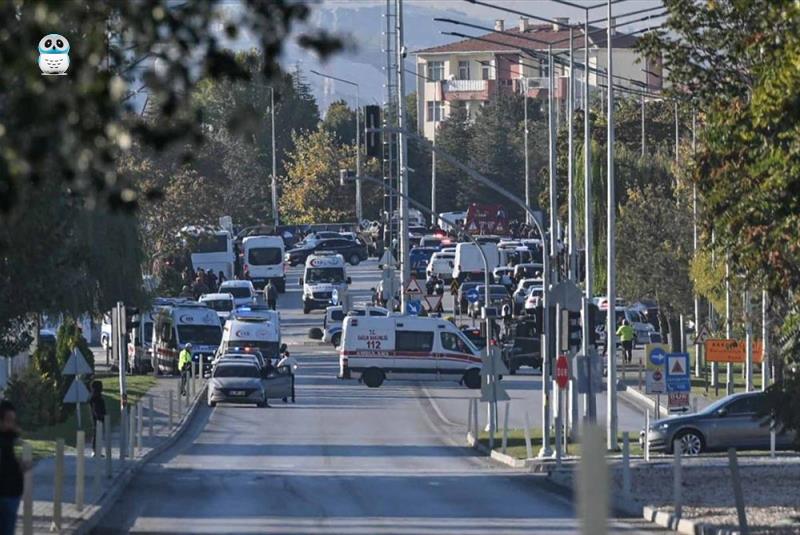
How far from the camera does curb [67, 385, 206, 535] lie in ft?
72.5

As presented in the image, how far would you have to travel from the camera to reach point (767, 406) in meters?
25.1

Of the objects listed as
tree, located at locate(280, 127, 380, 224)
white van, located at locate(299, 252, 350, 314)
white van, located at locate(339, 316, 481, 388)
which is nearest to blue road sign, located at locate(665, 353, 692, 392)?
white van, located at locate(339, 316, 481, 388)

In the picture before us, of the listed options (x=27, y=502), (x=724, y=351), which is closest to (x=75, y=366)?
(x=27, y=502)

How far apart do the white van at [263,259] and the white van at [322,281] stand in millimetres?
4143

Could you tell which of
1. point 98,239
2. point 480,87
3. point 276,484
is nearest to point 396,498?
point 276,484

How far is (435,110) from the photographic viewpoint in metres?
171

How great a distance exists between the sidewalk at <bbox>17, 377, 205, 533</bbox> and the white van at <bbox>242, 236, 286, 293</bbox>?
4609 centimetres

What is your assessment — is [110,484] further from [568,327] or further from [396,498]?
[568,327]

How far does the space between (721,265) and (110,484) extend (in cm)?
2295

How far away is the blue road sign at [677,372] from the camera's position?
35156 mm

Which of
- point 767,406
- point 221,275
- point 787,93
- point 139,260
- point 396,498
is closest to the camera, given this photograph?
point 787,93

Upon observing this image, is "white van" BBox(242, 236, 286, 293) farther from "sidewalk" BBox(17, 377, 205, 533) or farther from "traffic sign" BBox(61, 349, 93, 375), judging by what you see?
"traffic sign" BBox(61, 349, 93, 375)

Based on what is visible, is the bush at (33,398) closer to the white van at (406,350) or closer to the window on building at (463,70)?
the white van at (406,350)

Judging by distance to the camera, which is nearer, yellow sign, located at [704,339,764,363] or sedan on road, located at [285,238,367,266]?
yellow sign, located at [704,339,764,363]
